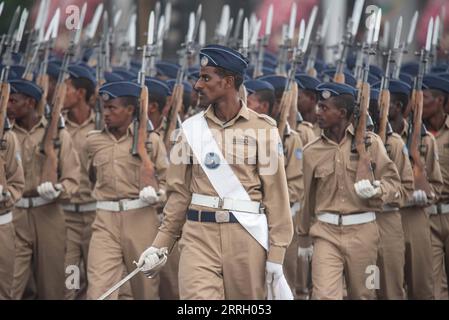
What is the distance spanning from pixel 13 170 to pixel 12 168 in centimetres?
2

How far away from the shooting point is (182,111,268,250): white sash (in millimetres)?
8398

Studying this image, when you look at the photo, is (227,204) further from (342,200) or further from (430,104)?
(430,104)

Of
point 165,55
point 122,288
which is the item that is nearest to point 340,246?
point 122,288

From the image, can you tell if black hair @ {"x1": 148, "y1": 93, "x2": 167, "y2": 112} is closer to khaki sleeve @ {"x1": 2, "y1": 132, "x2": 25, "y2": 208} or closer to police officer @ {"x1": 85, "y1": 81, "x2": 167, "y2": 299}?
police officer @ {"x1": 85, "y1": 81, "x2": 167, "y2": 299}

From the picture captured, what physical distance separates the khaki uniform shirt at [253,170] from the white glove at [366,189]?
5.61ft

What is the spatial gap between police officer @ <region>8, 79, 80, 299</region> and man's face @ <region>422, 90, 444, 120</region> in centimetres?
337

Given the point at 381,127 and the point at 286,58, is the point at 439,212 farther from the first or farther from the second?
the point at 286,58

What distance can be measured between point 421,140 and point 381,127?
1.64 ft

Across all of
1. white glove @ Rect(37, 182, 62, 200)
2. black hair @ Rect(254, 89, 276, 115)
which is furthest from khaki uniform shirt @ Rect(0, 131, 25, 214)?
black hair @ Rect(254, 89, 276, 115)

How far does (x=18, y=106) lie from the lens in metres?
11.6

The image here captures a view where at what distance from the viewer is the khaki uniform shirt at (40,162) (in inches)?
444

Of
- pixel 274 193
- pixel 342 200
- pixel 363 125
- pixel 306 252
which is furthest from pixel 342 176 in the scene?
pixel 274 193

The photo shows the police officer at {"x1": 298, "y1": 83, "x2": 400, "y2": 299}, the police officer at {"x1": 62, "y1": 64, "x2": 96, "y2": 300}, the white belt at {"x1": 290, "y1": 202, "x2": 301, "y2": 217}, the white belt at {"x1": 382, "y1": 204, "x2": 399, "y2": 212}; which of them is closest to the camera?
the police officer at {"x1": 298, "y1": 83, "x2": 400, "y2": 299}

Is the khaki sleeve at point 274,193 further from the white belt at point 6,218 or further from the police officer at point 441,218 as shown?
the police officer at point 441,218
